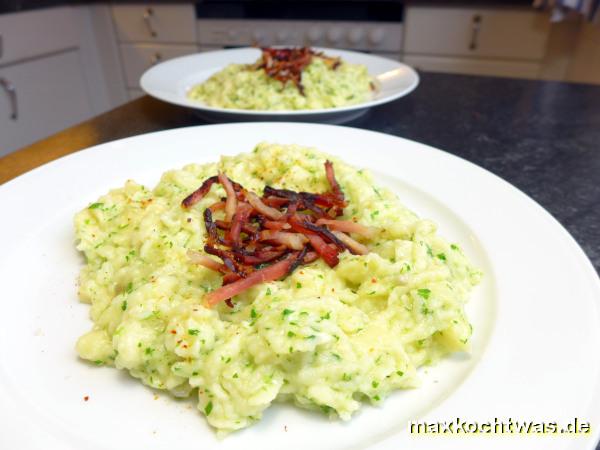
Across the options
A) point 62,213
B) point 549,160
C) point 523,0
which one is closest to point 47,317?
point 62,213

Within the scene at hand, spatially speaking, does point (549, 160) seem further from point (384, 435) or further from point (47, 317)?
point (47, 317)

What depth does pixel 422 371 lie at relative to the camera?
3.53ft

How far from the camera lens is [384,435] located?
908mm

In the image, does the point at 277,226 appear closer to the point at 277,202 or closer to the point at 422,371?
the point at 277,202

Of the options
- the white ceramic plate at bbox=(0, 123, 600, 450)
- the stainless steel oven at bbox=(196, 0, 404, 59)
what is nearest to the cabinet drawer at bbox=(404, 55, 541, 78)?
the stainless steel oven at bbox=(196, 0, 404, 59)

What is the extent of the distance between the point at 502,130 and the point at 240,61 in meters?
1.82

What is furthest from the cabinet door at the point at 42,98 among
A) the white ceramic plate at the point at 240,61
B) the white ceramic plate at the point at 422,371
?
the white ceramic plate at the point at 422,371

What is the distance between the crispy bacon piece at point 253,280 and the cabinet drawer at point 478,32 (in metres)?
3.81

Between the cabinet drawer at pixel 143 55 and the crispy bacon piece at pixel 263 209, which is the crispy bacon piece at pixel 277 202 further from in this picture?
the cabinet drawer at pixel 143 55

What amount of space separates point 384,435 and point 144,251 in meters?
0.78

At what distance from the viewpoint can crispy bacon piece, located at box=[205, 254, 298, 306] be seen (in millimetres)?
1103

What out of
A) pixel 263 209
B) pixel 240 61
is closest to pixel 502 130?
pixel 263 209

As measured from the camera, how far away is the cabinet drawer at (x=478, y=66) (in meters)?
4.32

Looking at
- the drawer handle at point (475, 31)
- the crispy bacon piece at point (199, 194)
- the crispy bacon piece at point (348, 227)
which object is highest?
the crispy bacon piece at point (199, 194)
